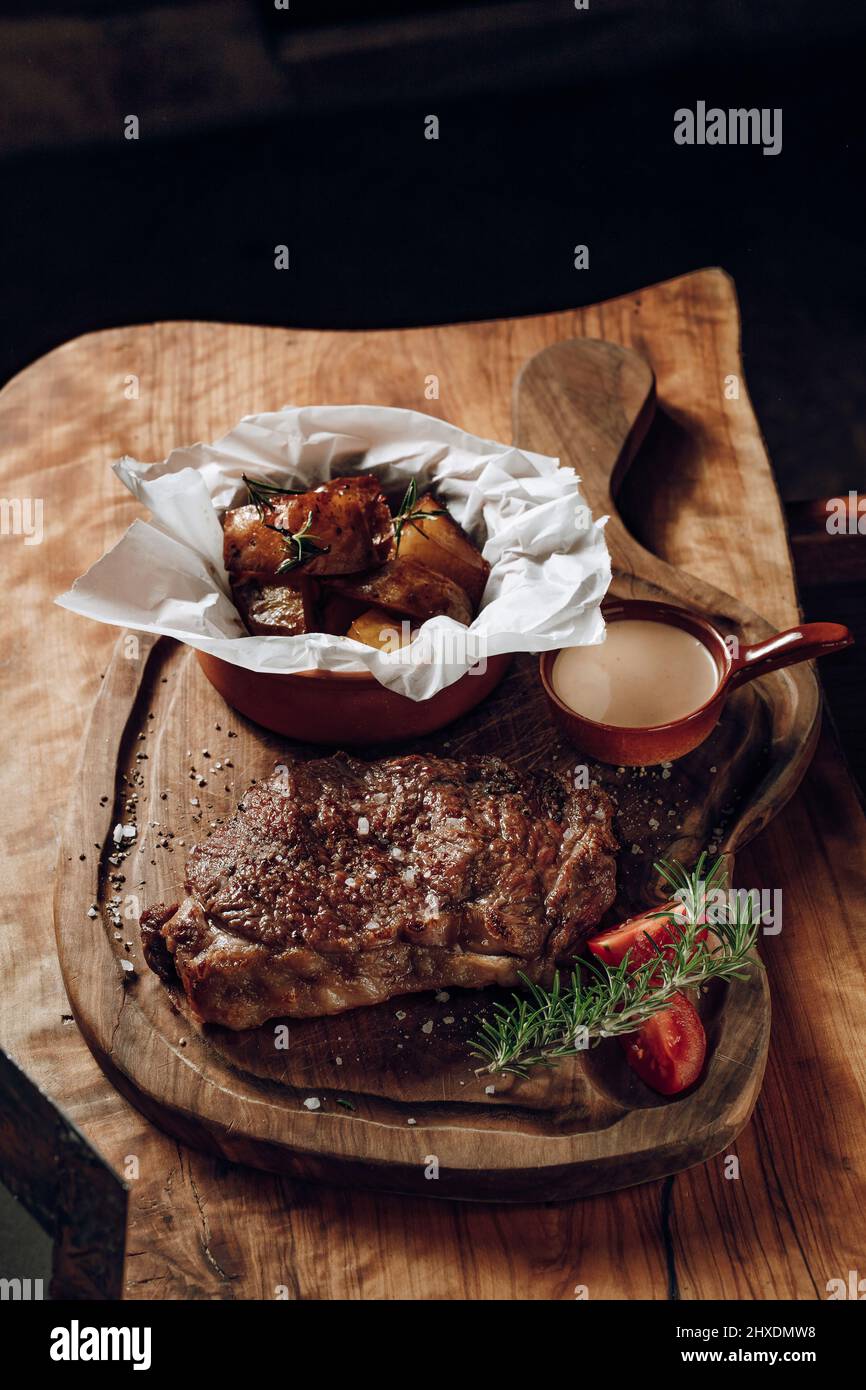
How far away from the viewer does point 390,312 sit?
5.94m

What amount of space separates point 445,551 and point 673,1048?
1.14 m

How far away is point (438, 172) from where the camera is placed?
625cm

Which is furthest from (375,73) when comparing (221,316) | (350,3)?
(221,316)

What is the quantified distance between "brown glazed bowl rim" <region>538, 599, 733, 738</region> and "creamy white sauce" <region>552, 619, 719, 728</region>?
0.05 ft

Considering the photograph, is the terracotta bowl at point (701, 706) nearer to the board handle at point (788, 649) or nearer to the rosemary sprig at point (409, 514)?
the board handle at point (788, 649)

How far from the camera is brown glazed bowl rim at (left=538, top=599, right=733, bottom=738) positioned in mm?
2750

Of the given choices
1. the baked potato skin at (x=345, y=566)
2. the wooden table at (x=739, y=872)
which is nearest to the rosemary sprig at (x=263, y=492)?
the baked potato skin at (x=345, y=566)

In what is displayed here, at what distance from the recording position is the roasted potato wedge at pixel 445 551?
287 cm

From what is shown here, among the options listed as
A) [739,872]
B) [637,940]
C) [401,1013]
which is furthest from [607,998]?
[739,872]

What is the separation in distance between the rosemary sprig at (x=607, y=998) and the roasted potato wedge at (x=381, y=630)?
763mm

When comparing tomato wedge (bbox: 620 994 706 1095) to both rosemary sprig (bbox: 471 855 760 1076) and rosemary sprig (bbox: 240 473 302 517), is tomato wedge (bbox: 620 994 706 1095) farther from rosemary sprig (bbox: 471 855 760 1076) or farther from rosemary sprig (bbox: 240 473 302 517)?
rosemary sprig (bbox: 240 473 302 517)

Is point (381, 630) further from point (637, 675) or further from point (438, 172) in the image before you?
point (438, 172)

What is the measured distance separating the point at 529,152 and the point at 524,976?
4952 mm

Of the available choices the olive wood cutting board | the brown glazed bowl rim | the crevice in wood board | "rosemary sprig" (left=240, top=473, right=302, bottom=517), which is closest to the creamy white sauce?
the brown glazed bowl rim
